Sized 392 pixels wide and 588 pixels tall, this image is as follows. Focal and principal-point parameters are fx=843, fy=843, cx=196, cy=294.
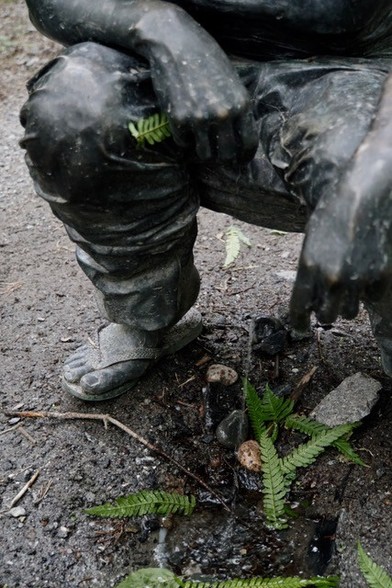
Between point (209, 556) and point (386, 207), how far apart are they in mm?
1256

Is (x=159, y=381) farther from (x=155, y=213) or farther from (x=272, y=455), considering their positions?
(x=155, y=213)

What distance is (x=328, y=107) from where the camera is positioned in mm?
2096

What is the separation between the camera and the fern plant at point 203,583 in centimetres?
221

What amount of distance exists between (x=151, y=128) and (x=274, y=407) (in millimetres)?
1100

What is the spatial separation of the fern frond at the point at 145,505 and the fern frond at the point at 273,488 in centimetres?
23

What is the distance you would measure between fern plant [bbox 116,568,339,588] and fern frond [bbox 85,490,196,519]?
224 millimetres

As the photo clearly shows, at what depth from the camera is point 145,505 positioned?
252cm

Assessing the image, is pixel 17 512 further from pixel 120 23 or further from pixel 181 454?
pixel 120 23

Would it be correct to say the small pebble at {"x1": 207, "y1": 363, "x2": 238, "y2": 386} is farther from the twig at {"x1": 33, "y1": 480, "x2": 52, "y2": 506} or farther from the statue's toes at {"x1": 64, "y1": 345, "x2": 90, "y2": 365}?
the twig at {"x1": 33, "y1": 480, "x2": 52, "y2": 506}

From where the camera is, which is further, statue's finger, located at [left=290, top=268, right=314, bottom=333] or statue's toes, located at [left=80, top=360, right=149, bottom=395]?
statue's toes, located at [left=80, top=360, right=149, bottom=395]

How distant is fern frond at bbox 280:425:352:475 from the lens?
8.69 feet

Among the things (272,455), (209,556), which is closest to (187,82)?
(272,455)

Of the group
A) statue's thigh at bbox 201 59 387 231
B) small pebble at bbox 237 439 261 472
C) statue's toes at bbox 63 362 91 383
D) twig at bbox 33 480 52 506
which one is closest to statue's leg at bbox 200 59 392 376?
statue's thigh at bbox 201 59 387 231

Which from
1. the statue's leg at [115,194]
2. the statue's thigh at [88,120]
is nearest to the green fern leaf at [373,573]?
the statue's leg at [115,194]
